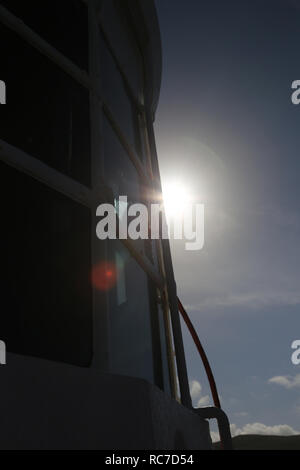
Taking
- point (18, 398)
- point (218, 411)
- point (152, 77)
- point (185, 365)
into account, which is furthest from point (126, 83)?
point (18, 398)

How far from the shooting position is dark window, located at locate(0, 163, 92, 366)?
227 cm

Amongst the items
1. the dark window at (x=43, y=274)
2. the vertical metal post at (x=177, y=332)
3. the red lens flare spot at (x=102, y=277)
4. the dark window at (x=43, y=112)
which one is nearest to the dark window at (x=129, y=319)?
the red lens flare spot at (x=102, y=277)

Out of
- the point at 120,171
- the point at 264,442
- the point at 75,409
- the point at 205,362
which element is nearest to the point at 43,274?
the point at 75,409

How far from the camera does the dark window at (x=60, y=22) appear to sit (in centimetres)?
325

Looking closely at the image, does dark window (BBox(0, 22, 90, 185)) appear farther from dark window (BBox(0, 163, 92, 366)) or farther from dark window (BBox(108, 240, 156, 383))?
dark window (BBox(108, 240, 156, 383))

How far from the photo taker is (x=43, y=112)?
9.83ft

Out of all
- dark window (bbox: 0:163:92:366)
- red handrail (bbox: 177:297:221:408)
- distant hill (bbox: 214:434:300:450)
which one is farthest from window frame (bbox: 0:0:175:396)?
distant hill (bbox: 214:434:300:450)

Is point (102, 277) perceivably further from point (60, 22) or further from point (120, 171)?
point (60, 22)

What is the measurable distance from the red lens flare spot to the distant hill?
16.3 metres

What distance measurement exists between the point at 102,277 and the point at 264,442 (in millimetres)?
18387

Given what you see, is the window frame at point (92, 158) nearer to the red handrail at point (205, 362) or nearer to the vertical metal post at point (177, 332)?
the vertical metal post at point (177, 332)

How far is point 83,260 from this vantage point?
2.76 meters
